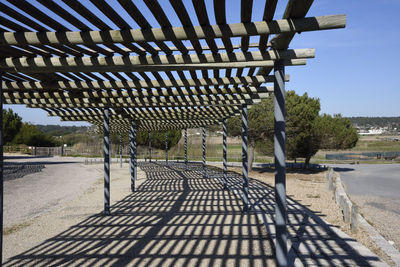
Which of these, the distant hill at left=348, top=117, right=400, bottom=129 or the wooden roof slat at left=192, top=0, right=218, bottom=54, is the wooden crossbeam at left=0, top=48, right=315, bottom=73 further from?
the distant hill at left=348, top=117, right=400, bottom=129

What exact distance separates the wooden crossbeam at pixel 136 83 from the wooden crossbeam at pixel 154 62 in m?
1.17

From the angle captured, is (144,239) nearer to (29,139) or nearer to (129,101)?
(129,101)

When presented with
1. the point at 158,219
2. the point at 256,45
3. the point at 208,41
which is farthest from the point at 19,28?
the point at 158,219

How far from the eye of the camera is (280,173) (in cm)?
343

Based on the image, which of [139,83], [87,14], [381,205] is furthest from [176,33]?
[381,205]

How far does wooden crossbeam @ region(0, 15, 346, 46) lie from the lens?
8.59 feet

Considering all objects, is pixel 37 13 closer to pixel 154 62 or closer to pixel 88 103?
pixel 154 62

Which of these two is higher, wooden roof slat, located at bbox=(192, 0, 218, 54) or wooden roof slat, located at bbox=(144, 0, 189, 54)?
wooden roof slat, located at bbox=(144, 0, 189, 54)

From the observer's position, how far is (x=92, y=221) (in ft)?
24.2

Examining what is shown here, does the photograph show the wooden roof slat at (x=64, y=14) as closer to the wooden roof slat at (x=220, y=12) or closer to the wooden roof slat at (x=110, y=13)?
the wooden roof slat at (x=110, y=13)

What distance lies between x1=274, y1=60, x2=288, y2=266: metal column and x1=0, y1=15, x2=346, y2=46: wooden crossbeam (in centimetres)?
99

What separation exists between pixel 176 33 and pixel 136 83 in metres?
2.77

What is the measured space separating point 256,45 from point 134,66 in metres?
1.60

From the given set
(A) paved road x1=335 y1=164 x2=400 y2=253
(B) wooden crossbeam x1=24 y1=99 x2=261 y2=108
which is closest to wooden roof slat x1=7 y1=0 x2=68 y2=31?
(B) wooden crossbeam x1=24 y1=99 x2=261 y2=108
